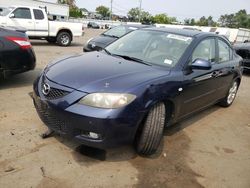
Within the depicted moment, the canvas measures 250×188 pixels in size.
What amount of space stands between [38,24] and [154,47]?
10.9m

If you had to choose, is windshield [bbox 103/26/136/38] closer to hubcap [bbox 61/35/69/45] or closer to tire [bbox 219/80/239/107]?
hubcap [bbox 61/35/69/45]

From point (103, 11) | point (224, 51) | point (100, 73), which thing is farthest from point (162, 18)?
point (100, 73)

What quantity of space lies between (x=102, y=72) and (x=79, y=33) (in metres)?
13.1

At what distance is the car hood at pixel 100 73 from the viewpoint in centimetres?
331

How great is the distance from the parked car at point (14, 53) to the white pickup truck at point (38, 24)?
7.78 meters

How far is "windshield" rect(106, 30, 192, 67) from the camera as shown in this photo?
4266 millimetres

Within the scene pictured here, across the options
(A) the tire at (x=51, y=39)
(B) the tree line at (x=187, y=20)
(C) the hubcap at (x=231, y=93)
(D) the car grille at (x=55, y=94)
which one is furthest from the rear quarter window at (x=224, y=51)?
(B) the tree line at (x=187, y=20)

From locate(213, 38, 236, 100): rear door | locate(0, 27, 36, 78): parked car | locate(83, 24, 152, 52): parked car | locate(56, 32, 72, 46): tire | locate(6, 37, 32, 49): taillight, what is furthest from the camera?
locate(56, 32, 72, 46): tire

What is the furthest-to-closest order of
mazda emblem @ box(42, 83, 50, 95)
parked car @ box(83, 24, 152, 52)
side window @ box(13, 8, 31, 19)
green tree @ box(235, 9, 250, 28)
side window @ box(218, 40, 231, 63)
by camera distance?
1. green tree @ box(235, 9, 250, 28)
2. side window @ box(13, 8, 31, 19)
3. parked car @ box(83, 24, 152, 52)
4. side window @ box(218, 40, 231, 63)
5. mazda emblem @ box(42, 83, 50, 95)

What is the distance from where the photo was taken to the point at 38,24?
46.0 ft

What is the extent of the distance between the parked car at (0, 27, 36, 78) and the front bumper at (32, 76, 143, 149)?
2705 mm

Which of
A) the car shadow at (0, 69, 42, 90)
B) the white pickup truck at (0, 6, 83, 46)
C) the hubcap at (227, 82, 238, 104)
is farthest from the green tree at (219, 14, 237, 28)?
the car shadow at (0, 69, 42, 90)

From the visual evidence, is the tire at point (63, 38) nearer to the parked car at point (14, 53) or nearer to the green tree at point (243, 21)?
the parked car at point (14, 53)

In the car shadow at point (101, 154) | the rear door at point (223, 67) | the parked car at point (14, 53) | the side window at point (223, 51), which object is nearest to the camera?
the car shadow at point (101, 154)
